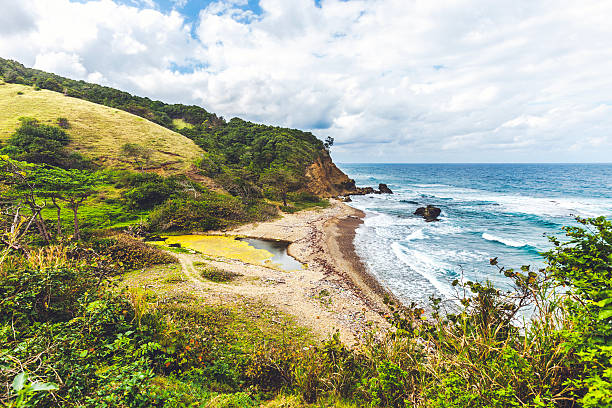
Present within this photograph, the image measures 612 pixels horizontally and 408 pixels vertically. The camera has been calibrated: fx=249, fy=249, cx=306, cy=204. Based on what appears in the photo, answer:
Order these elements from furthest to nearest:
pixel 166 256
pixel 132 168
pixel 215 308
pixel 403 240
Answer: pixel 132 168 < pixel 403 240 < pixel 166 256 < pixel 215 308

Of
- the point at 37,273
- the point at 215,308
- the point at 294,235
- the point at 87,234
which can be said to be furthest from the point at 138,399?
the point at 294,235

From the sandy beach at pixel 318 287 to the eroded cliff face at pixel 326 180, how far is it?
2378 cm

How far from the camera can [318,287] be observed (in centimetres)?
1509

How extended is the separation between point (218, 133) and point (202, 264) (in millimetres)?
57649

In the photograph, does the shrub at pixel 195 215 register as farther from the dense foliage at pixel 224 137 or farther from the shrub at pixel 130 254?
the shrub at pixel 130 254

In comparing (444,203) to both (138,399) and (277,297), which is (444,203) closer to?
(277,297)

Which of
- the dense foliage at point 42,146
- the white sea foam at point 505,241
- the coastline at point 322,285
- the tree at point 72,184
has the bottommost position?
the coastline at point 322,285

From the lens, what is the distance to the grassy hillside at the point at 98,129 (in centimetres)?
3734

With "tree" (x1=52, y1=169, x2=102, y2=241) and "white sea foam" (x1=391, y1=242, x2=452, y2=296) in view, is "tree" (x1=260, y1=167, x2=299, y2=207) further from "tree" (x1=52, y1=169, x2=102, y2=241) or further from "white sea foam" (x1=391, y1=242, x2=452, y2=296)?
"tree" (x1=52, y1=169, x2=102, y2=241)

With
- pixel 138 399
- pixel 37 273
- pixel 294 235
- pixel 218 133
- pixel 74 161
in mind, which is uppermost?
pixel 218 133

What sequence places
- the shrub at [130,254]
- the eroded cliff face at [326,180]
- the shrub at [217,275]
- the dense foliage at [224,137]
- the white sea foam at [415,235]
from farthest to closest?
the eroded cliff face at [326,180]
the dense foliage at [224,137]
the white sea foam at [415,235]
the shrub at [217,275]
the shrub at [130,254]

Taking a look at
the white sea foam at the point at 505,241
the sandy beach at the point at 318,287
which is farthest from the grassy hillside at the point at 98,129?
the white sea foam at the point at 505,241

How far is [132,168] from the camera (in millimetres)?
37656

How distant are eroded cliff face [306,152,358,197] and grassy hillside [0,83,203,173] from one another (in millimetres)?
22521
